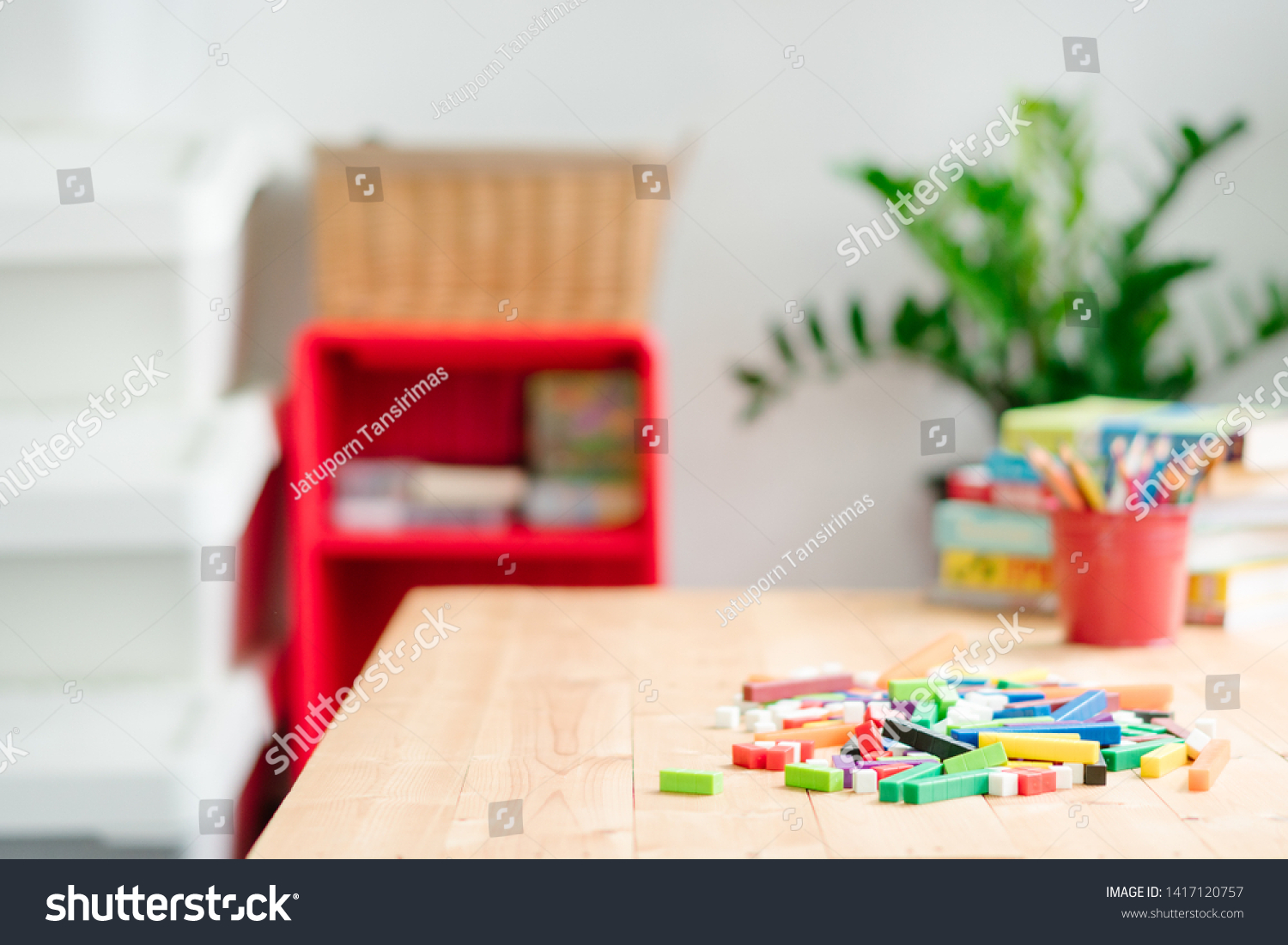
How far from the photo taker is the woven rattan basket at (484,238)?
6.16 ft

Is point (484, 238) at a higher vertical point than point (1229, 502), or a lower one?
higher

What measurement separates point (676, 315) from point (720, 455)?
281 millimetres

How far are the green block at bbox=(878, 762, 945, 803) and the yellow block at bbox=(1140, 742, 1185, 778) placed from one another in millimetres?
129

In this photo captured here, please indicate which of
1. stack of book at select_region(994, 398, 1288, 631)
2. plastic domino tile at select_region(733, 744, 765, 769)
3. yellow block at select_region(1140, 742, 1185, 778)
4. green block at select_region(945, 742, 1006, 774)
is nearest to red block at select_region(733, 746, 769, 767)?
plastic domino tile at select_region(733, 744, 765, 769)

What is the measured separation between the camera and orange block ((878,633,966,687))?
0.97 meters

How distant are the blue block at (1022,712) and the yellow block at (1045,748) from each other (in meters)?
0.07

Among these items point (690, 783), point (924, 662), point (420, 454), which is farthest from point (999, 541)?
point (420, 454)

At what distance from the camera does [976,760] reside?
741mm

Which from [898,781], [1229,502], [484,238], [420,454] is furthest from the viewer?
[420,454]

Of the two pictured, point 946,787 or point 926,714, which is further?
point 926,714

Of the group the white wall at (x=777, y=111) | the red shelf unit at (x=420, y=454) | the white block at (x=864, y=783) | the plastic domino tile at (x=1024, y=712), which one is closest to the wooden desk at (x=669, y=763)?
the white block at (x=864, y=783)

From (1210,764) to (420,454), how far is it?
5.58 feet

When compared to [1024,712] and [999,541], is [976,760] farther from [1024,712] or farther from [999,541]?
[999,541]

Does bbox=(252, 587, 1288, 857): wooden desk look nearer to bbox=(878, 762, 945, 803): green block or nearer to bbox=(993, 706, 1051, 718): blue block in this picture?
bbox=(878, 762, 945, 803): green block
